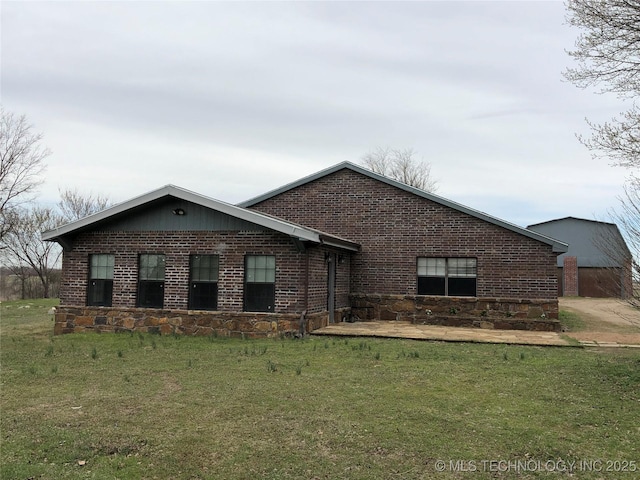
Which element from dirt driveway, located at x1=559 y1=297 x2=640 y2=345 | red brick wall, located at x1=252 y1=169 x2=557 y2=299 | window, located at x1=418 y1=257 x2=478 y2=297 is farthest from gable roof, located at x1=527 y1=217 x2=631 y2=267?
window, located at x1=418 y1=257 x2=478 y2=297

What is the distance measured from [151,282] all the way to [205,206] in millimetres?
2588

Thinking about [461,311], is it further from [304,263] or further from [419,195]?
[304,263]

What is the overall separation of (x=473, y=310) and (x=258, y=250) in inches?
269

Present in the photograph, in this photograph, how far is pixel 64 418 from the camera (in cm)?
652

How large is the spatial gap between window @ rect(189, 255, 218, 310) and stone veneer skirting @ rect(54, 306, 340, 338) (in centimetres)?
29

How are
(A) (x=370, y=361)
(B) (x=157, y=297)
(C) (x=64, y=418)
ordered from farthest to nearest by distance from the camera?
1. (B) (x=157, y=297)
2. (A) (x=370, y=361)
3. (C) (x=64, y=418)

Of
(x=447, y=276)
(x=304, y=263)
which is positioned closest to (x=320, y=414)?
(x=304, y=263)

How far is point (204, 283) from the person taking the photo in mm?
14086

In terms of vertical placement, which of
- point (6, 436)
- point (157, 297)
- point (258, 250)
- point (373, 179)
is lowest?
point (6, 436)

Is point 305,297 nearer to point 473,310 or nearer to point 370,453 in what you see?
point 473,310

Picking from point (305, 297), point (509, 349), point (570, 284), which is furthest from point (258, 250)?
point (570, 284)

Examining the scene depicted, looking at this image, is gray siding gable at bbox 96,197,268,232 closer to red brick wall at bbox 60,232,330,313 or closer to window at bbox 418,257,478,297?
red brick wall at bbox 60,232,330,313

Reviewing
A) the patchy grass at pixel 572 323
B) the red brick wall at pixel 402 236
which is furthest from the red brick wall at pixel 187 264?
the patchy grass at pixel 572 323

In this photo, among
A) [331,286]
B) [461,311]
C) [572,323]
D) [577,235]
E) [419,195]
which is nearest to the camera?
[331,286]
